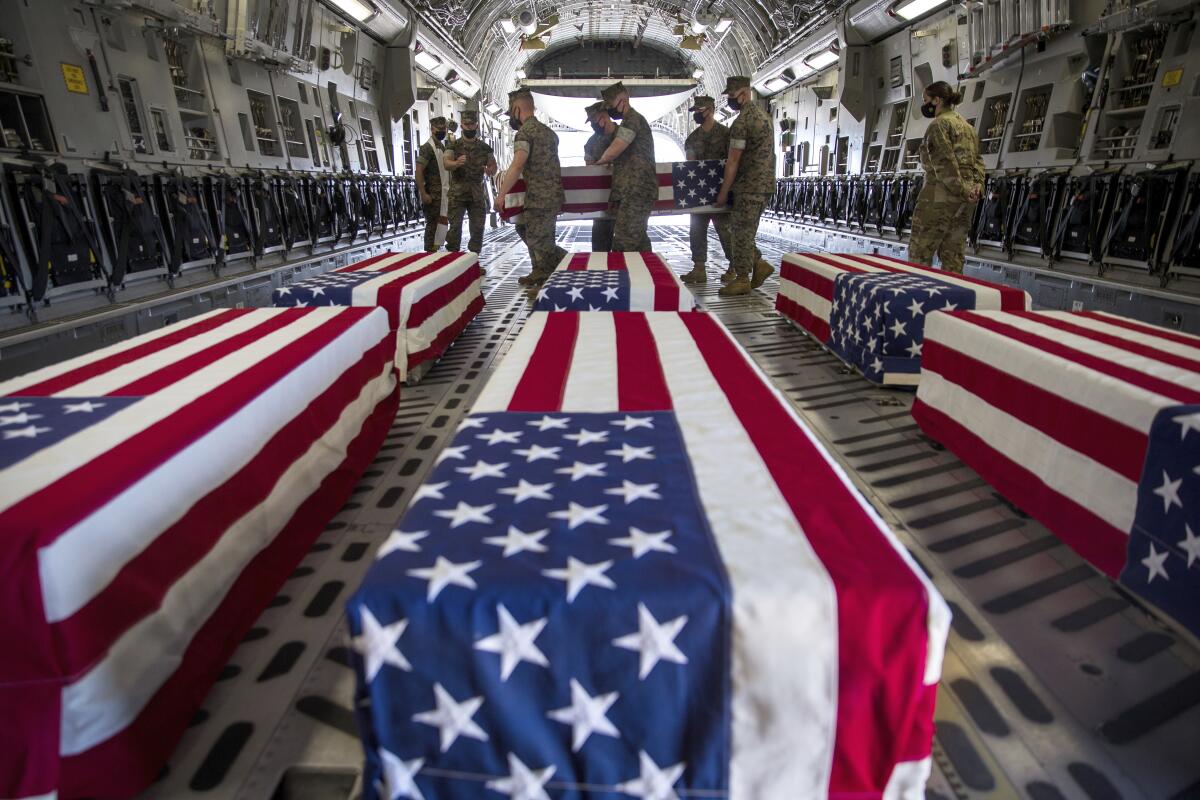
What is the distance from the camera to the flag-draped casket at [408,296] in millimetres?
3594

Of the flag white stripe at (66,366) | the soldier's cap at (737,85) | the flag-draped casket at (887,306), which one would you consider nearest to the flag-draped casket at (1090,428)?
the flag-draped casket at (887,306)

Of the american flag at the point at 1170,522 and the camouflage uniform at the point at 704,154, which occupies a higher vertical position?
the camouflage uniform at the point at 704,154

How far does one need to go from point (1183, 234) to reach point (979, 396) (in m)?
3.66

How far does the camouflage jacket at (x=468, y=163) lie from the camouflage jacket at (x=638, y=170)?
5.43 ft

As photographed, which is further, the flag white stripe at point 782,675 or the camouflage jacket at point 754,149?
the camouflage jacket at point 754,149

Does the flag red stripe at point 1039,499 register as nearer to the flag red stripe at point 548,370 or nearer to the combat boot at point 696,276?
the flag red stripe at point 548,370

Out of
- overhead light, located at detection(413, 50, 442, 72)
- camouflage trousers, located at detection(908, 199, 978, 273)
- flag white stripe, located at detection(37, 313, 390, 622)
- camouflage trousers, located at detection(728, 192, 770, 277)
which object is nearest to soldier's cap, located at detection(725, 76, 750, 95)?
camouflage trousers, located at detection(728, 192, 770, 277)

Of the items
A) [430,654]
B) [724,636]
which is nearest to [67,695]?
[430,654]

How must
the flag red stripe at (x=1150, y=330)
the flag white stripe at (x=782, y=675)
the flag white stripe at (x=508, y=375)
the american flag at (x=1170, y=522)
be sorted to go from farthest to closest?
the flag red stripe at (x=1150, y=330) → the flag white stripe at (x=508, y=375) → the american flag at (x=1170, y=522) → the flag white stripe at (x=782, y=675)

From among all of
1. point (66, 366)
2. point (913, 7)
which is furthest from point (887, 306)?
point (913, 7)

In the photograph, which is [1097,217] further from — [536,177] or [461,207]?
[461,207]

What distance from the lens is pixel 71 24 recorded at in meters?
4.83

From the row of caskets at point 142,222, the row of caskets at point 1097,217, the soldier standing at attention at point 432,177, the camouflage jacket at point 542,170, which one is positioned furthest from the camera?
the soldier standing at attention at point 432,177

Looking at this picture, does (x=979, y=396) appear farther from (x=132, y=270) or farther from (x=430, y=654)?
(x=132, y=270)
